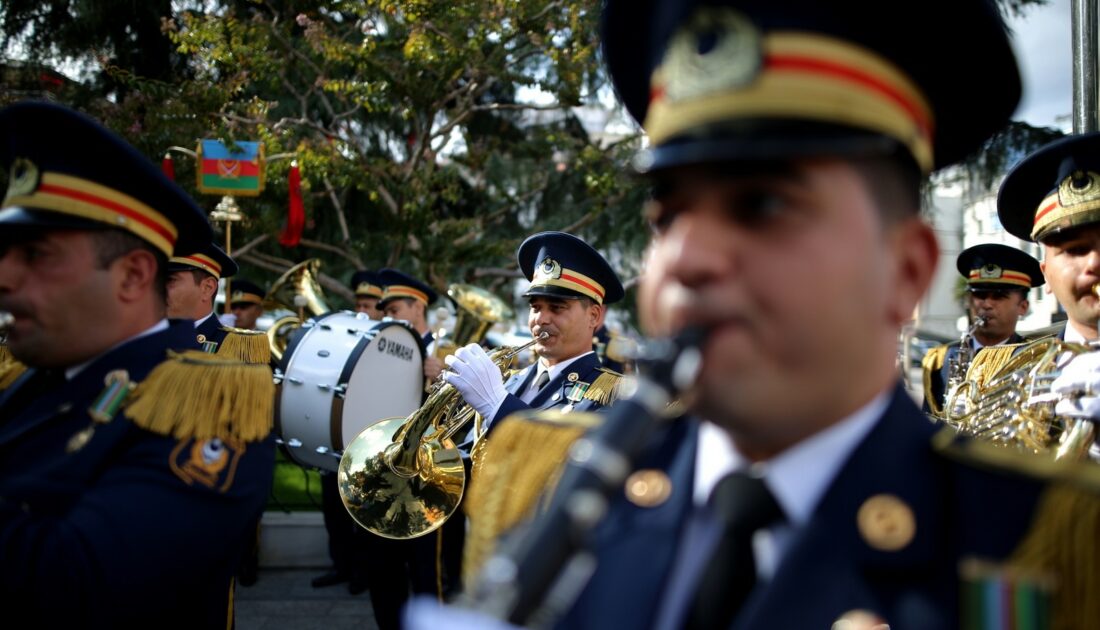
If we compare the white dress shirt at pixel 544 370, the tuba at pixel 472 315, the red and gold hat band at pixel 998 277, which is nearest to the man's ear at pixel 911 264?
the white dress shirt at pixel 544 370

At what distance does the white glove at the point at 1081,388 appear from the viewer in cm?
210

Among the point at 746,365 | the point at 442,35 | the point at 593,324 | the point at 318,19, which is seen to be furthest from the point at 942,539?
the point at 318,19

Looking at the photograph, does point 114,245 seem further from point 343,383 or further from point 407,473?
point 343,383

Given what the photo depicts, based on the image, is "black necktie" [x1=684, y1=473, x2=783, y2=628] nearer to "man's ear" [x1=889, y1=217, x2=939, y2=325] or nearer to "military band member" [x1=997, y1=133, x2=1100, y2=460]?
"man's ear" [x1=889, y1=217, x2=939, y2=325]

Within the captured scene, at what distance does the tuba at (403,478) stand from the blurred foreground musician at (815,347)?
3.77m

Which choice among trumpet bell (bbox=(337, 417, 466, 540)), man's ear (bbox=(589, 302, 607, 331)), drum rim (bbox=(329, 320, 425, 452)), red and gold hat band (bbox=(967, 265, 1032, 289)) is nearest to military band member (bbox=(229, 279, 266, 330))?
drum rim (bbox=(329, 320, 425, 452))

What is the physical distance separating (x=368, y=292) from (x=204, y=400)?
752 cm

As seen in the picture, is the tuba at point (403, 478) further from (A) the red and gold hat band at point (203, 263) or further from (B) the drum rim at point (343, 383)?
(A) the red and gold hat band at point (203, 263)

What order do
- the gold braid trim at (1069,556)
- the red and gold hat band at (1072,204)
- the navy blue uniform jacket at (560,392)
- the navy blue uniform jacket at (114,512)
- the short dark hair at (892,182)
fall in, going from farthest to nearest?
the navy blue uniform jacket at (560,392) < the red and gold hat band at (1072,204) < the navy blue uniform jacket at (114,512) < the short dark hair at (892,182) < the gold braid trim at (1069,556)

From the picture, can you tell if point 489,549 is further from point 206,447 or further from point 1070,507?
point 206,447

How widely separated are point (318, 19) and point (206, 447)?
9.99 metres

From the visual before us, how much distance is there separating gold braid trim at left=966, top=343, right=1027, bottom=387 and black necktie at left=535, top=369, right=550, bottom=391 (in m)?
2.62

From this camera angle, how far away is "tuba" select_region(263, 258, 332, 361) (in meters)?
9.13

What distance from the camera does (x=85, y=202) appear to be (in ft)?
7.80
